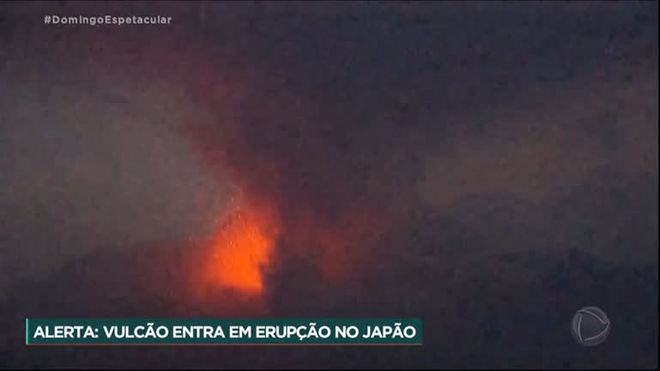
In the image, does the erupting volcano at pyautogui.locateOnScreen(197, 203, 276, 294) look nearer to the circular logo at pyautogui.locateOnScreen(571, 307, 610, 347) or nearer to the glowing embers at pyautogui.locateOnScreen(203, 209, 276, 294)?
the glowing embers at pyautogui.locateOnScreen(203, 209, 276, 294)

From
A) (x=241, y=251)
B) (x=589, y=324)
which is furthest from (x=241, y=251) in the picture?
(x=589, y=324)

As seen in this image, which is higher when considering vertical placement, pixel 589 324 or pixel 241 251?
pixel 241 251

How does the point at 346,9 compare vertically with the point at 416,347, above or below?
above

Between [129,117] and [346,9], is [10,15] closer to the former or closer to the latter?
[129,117]

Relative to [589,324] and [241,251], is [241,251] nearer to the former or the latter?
[241,251]

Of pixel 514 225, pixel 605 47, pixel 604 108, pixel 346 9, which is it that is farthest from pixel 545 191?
pixel 346 9

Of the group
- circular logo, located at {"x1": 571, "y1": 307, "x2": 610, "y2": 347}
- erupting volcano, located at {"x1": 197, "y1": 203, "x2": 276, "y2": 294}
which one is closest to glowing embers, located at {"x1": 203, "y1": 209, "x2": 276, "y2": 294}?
erupting volcano, located at {"x1": 197, "y1": 203, "x2": 276, "y2": 294}

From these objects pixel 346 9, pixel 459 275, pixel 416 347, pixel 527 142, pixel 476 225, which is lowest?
pixel 416 347
